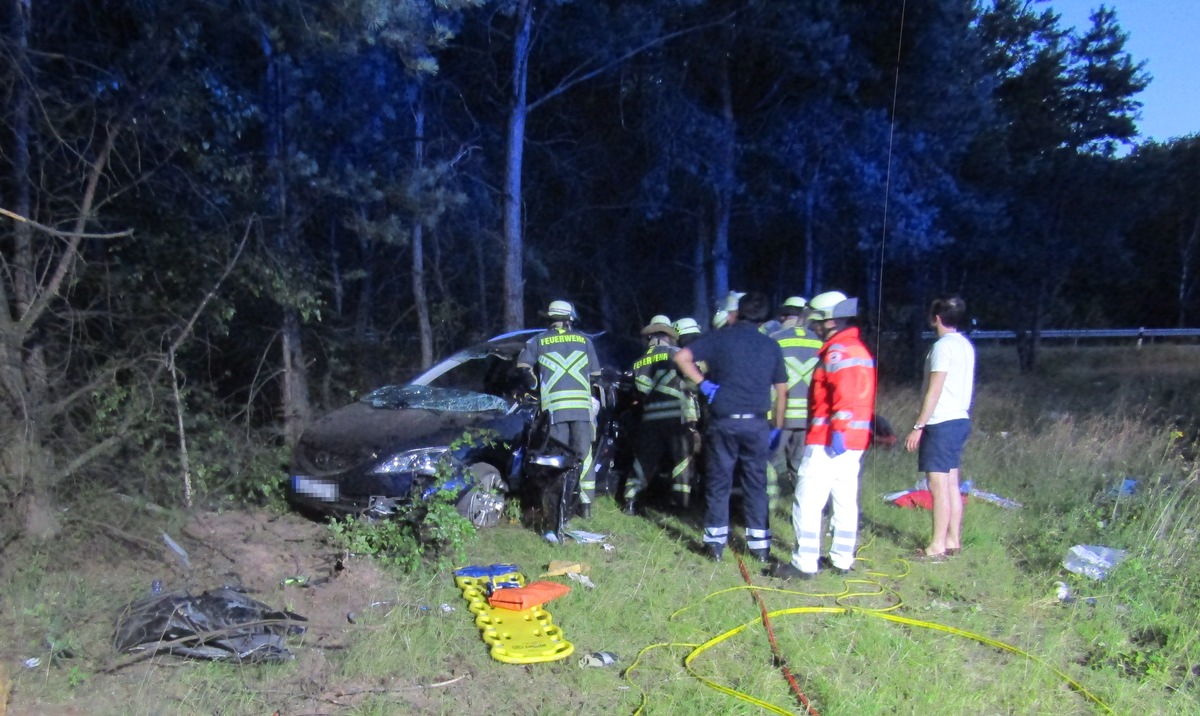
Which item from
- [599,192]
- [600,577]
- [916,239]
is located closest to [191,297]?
[600,577]

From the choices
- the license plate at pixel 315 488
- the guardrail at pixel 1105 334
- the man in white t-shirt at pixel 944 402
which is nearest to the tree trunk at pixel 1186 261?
the guardrail at pixel 1105 334

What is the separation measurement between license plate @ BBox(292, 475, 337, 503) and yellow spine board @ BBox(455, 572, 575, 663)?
5.96 ft

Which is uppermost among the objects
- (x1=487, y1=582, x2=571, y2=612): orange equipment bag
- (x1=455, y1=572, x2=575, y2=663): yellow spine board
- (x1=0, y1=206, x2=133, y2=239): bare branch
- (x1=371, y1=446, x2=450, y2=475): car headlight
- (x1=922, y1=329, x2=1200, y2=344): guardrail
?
(x1=0, y1=206, x2=133, y2=239): bare branch

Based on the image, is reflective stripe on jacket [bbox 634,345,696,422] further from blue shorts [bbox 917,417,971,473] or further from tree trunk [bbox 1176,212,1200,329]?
tree trunk [bbox 1176,212,1200,329]

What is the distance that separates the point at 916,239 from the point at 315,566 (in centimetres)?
1568

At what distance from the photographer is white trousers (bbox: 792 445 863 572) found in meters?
6.13

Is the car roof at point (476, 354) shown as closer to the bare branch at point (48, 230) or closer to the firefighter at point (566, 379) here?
the firefighter at point (566, 379)

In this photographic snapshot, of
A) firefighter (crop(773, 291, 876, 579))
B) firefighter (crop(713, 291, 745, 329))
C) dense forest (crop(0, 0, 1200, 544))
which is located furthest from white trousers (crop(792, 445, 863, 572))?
dense forest (crop(0, 0, 1200, 544))

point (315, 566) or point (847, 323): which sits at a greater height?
point (847, 323)

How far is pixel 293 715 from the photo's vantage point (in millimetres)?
4129

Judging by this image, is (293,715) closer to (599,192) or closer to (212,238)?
(212,238)

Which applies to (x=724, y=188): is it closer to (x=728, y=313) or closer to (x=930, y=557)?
(x=728, y=313)

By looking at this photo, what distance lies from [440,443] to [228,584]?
1.97 meters

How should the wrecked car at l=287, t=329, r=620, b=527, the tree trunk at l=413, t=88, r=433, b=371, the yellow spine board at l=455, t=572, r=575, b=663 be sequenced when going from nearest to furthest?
1. the yellow spine board at l=455, t=572, r=575, b=663
2. the wrecked car at l=287, t=329, r=620, b=527
3. the tree trunk at l=413, t=88, r=433, b=371
